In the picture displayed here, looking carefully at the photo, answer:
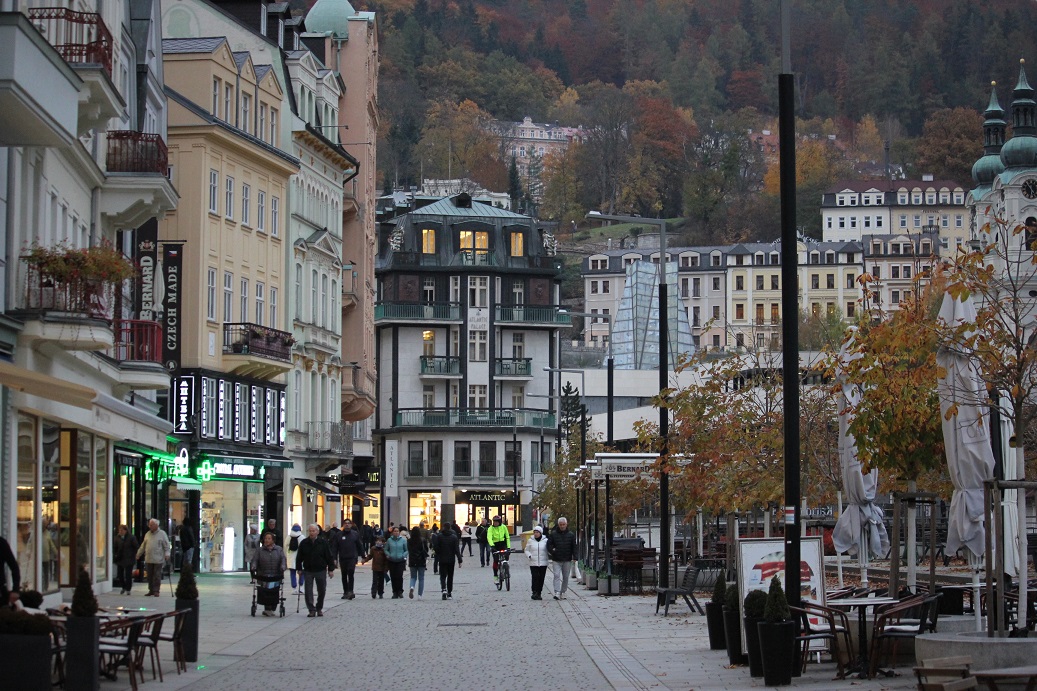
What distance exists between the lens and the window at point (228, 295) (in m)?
53.2

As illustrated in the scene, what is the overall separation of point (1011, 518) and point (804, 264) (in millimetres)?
161698

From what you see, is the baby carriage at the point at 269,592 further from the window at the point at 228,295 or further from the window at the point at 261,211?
the window at the point at 261,211

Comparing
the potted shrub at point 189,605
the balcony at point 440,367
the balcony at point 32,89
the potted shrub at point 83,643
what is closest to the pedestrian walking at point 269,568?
the potted shrub at point 189,605

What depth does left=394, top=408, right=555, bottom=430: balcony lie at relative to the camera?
103188mm

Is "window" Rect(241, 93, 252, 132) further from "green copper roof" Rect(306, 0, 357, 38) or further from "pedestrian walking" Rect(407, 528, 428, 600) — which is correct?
"green copper roof" Rect(306, 0, 357, 38)

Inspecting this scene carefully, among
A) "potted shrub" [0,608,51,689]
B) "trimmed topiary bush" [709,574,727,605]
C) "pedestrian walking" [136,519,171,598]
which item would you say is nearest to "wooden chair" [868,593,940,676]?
"trimmed topiary bush" [709,574,727,605]

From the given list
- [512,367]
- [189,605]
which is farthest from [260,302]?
[512,367]

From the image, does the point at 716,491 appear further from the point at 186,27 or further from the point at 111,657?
the point at 186,27

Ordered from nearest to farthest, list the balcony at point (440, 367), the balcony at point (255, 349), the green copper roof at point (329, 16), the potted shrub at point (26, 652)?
1. the potted shrub at point (26, 652)
2. the balcony at point (255, 349)
3. the green copper roof at point (329, 16)
4. the balcony at point (440, 367)

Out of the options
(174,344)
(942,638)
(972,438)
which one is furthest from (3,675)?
(174,344)

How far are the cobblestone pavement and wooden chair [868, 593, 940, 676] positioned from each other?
400 mm

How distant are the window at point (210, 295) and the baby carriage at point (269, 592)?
67.6 ft

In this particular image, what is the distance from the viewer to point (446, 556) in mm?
39469

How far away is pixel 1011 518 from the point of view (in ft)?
72.3
